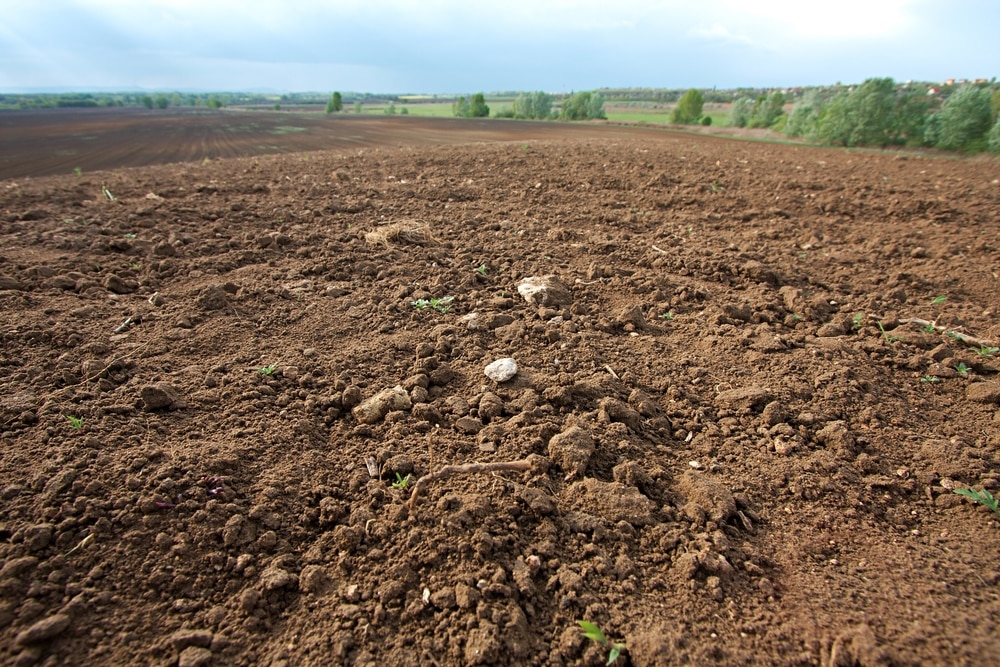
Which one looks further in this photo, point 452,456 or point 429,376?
point 429,376

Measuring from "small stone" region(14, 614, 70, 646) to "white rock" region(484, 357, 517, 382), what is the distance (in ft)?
7.46

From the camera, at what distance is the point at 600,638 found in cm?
177

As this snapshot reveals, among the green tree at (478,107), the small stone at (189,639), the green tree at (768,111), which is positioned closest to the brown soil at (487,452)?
the small stone at (189,639)

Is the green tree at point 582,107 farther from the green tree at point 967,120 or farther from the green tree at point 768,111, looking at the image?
the green tree at point 967,120

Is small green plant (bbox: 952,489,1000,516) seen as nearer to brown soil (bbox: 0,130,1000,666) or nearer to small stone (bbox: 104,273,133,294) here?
brown soil (bbox: 0,130,1000,666)

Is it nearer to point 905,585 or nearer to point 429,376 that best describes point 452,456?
point 429,376

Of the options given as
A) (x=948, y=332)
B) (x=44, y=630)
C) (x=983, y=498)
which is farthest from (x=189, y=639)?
(x=948, y=332)

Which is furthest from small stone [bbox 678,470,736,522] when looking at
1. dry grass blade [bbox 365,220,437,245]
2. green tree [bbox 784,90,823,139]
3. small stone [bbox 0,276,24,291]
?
green tree [bbox 784,90,823,139]

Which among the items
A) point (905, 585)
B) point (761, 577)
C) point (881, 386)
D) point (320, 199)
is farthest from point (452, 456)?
point (320, 199)

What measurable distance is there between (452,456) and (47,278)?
4.44m

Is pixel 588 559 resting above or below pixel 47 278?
below

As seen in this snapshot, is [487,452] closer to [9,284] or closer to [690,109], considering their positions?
[9,284]

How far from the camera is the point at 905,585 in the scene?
2.01 meters

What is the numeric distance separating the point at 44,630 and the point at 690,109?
51.4 metres
